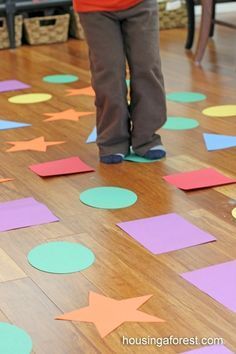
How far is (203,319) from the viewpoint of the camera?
1.39 m

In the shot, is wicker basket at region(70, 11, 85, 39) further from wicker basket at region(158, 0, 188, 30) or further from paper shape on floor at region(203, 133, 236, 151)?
paper shape on floor at region(203, 133, 236, 151)

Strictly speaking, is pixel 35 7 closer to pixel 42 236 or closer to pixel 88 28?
pixel 88 28

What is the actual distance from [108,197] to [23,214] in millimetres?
253

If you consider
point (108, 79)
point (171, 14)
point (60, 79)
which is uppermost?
point (108, 79)

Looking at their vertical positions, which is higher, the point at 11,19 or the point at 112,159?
the point at 11,19

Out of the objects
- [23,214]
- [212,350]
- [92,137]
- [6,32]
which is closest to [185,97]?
[92,137]

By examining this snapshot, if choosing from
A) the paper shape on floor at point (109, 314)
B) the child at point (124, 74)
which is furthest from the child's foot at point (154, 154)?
the paper shape on floor at point (109, 314)

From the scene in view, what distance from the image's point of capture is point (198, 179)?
210cm

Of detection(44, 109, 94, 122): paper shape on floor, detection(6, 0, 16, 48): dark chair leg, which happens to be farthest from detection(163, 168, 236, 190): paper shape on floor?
detection(6, 0, 16, 48): dark chair leg

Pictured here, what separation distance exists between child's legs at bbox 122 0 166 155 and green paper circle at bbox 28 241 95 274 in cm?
69

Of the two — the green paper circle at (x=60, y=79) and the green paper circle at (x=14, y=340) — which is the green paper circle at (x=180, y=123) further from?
the green paper circle at (x=14, y=340)

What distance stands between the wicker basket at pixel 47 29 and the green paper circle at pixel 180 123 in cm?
189

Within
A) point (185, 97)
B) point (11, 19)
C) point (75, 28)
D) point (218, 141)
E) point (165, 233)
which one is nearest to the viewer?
point (165, 233)

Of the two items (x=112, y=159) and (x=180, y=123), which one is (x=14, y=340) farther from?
(x=180, y=123)
